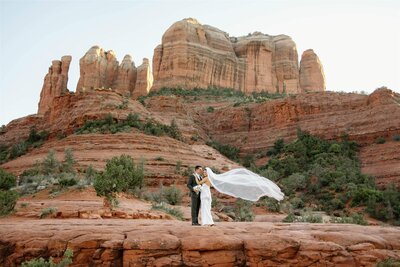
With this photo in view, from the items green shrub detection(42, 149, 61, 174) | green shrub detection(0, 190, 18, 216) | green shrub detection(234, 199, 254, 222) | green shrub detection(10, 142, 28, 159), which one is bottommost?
green shrub detection(234, 199, 254, 222)

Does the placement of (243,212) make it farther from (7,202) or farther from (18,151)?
(18,151)

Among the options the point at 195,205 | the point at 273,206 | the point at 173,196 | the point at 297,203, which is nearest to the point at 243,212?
the point at 173,196

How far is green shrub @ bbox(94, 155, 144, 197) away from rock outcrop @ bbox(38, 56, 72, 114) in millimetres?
52340

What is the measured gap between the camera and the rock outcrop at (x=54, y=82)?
69.5 meters

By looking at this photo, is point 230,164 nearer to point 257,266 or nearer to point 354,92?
point 354,92

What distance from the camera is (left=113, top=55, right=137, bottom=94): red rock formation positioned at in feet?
234

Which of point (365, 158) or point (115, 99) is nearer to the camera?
point (365, 158)

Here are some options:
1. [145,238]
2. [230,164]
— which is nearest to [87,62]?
[230,164]

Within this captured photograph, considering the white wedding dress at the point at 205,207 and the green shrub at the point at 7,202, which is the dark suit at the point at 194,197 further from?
the green shrub at the point at 7,202

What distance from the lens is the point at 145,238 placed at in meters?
9.09

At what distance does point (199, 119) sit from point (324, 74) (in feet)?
109

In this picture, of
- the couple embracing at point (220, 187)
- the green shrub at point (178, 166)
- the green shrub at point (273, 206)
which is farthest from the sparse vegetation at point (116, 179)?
the green shrub at point (273, 206)

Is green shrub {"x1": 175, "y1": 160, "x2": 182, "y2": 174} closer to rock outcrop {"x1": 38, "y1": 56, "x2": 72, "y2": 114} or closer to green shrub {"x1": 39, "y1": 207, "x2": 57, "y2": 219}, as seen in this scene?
green shrub {"x1": 39, "y1": 207, "x2": 57, "y2": 219}

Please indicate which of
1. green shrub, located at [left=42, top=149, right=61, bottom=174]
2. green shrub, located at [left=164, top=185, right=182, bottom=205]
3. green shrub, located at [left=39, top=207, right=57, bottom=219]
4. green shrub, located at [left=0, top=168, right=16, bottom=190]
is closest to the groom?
green shrub, located at [left=39, top=207, right=57, bottom=219]
